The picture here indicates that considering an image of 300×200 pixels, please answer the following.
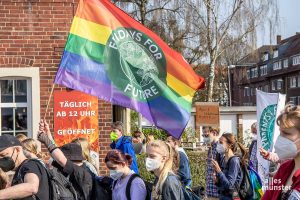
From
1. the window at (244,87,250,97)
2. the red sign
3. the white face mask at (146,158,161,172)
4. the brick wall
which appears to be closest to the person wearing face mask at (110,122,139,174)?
the red sign

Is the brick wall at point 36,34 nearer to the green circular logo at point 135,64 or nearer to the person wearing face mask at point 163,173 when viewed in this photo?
the green circular logo at point 135,64

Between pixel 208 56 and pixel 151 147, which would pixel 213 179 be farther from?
pixel 208 56

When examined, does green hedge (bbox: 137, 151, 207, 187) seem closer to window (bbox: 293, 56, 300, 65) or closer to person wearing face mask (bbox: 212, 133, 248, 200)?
person wearing face mask (bbox: 212, 133, 248, 200)

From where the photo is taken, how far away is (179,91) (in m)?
7.62

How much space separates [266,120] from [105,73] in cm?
381

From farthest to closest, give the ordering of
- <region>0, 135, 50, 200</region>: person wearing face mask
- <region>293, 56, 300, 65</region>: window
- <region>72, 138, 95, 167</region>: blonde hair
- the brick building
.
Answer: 1. the brick building
2. <region>293, 56, 300, 65</region>: window
3. <region>72, 138, 95, 167</region>: blonde hair
4. <region>0, 135, 50, 200</region>: person wearing face mask

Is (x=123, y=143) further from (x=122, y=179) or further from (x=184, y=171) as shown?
(x=122, y=179)

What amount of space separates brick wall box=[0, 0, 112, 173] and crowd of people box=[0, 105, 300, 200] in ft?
15.0

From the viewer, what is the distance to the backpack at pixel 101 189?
6117 millimetres

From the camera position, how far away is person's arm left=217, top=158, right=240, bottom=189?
25.7 ft

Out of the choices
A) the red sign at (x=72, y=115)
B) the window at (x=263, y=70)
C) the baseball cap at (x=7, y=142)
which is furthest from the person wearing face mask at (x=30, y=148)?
the window at (x=263, y=70)

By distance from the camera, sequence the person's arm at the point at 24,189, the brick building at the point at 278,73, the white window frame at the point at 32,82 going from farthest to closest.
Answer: the brick building at the point at 278,73, the white window frame at the point at 32,82, the person's arm at the point at 24,189

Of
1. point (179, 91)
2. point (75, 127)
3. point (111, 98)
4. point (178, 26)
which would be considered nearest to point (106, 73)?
point (111, 98)

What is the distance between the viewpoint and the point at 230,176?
7930 mm
